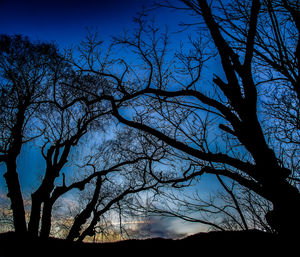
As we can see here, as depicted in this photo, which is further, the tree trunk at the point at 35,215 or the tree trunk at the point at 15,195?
the tree trunk at the point at 35,215

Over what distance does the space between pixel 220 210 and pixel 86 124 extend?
709cm

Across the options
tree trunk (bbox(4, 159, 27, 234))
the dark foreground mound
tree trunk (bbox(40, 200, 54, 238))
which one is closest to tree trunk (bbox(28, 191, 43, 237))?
tree trunk (bbox(4, 159, 27, 234))

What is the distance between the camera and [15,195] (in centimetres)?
617

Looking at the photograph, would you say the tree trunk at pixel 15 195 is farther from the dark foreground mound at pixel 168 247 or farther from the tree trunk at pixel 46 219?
the dark foreground mound at pixel 168 247

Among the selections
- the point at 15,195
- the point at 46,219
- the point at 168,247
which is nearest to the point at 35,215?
the point at 46,219

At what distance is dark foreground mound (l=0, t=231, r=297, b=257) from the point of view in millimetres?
2377

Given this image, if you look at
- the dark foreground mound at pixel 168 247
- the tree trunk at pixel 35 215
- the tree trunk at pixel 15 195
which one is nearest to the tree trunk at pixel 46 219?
the tree trunk at pixel 35 215

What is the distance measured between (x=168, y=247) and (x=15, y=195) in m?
6.35

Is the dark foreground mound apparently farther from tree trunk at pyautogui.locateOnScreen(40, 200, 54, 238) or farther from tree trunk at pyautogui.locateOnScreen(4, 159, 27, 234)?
tree trunk at pyautogui.locateOnScreen(40, 200, 54, 238)

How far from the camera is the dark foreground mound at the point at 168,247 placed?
238 cm

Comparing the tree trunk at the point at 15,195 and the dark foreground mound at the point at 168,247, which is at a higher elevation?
the tree trunk at the point at 15,195

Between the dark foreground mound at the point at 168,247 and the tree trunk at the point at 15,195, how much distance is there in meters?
3.54

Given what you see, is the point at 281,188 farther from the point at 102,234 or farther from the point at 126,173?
the point at 102,234

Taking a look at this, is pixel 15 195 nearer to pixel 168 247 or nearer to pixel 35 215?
pixel 35 215
